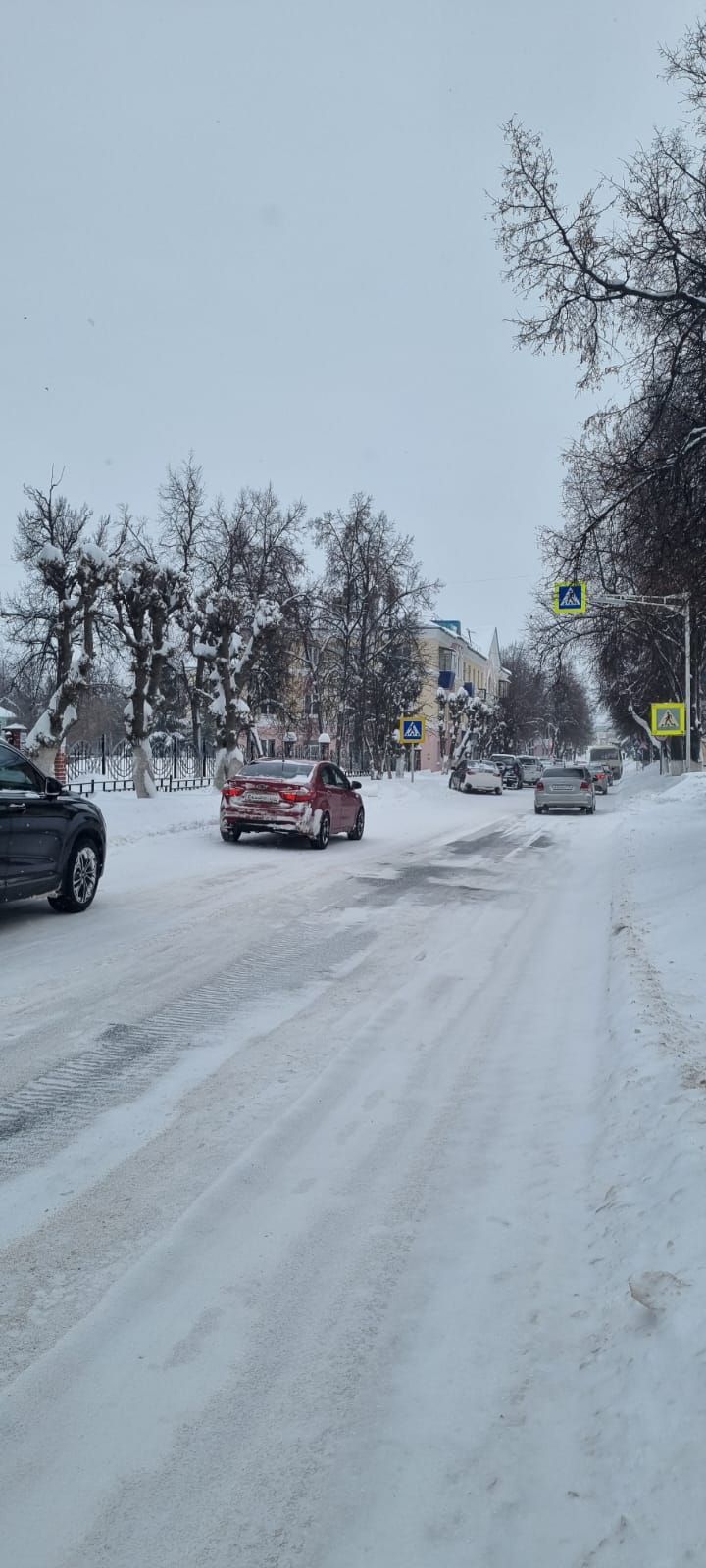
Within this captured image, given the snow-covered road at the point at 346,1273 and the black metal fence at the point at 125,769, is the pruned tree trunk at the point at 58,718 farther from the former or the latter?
the snow-covered road at the point at 346,1273

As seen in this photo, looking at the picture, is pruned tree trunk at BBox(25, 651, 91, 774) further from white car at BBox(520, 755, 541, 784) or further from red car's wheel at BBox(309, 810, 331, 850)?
white car at BBox(520, 755, 541, 784)

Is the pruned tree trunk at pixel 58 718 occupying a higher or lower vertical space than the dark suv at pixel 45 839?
higher

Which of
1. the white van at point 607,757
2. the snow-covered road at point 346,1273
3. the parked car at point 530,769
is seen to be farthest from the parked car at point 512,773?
the snow-covered road at point 346,1273

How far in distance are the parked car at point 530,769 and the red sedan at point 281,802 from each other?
4284 centimetres

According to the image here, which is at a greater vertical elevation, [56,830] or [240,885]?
[56,830]

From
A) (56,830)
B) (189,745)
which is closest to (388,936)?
(56,830)

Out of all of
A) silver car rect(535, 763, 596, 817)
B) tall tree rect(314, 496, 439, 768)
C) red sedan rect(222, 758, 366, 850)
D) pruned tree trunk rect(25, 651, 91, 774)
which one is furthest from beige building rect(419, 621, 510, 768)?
red sedan rect(222, 758, 366, 850)

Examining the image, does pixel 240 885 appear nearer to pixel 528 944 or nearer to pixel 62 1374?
pixel 528 944

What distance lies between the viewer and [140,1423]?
2.48 m

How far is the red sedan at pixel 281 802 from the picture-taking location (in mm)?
16484

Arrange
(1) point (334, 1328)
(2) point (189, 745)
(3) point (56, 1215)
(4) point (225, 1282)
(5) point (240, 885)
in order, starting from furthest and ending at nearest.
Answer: (2) point (189, 745), (5) point (240, 885), (3) point (56, 1215), (4) point (225, 1282), (1) point (334, 1328)

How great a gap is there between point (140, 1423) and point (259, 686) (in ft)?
A: 126

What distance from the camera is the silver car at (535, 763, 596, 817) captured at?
29.3 m

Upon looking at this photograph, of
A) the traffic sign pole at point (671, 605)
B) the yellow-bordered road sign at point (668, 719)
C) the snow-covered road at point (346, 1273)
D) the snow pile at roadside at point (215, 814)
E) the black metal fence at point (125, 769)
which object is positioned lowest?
the snow-covered road at point (346, 1273)
